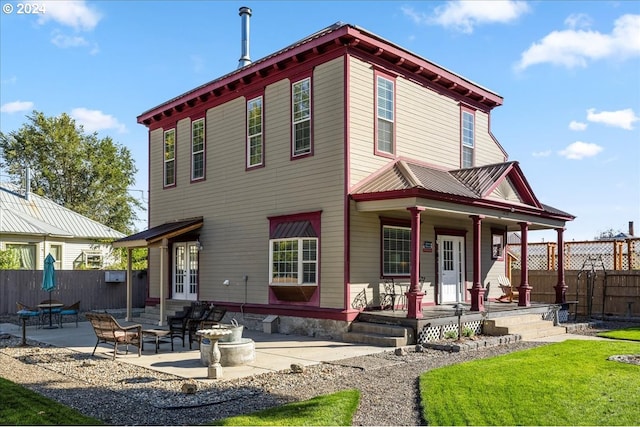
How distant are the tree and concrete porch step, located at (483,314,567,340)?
117 feet

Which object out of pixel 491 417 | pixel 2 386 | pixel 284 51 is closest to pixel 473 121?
pixel 284 51

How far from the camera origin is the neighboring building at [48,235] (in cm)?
2492

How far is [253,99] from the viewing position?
51.4ft

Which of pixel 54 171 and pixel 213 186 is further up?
pixel 54 171

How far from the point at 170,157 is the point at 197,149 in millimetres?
1688

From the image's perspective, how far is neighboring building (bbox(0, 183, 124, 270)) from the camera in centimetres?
2492

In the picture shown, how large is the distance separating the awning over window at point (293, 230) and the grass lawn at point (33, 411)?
23.5 feet

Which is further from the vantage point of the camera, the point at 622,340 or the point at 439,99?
the point at 439,99

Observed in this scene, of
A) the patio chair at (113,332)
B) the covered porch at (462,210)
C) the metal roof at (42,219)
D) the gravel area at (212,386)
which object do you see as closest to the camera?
the gravel area at (212,386)

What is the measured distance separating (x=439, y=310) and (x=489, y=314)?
1176 millimetres

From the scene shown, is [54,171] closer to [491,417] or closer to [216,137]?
[216,137]

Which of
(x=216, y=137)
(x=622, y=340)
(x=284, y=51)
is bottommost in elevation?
(x=622, y=340)

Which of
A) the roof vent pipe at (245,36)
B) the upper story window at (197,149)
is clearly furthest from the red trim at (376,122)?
the upper story window at (197,149)

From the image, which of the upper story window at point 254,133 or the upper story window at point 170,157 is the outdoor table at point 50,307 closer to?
the upper story window at point 170,157
